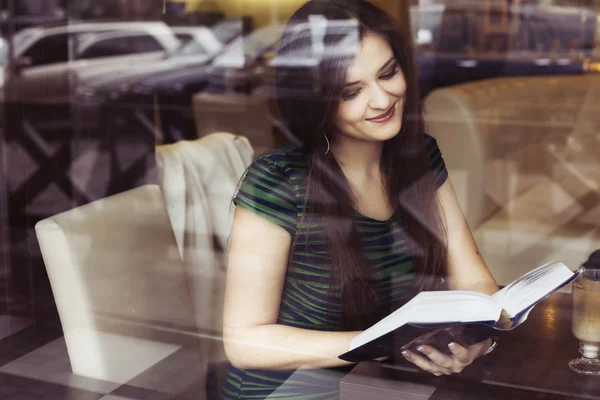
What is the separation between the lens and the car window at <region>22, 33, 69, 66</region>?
93.1 inches

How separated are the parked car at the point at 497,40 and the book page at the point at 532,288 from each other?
208cm

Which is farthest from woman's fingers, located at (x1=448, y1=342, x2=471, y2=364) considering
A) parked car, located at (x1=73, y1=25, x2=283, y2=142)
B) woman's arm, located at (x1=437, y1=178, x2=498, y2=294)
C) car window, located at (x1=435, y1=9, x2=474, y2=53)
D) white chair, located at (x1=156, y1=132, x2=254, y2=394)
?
car window, located at (x1=435, y1=9, x2=474, y2=53)

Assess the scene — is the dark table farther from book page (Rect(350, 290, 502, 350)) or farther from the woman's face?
the woman's face

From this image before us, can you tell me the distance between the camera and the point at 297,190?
105 centimetres

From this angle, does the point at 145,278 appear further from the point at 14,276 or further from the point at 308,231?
the point at 14,276

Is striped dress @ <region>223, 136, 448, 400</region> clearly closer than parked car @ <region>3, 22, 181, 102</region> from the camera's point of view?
Yes

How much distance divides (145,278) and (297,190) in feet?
0.94

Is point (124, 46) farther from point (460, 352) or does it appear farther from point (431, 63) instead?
point (460, 352)

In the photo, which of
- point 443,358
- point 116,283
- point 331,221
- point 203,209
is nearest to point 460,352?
point 443,358

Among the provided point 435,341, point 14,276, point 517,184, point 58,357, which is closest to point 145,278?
point 58,357

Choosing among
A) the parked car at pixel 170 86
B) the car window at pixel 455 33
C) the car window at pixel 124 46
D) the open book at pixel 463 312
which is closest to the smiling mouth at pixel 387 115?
the open book at pixel 463 312

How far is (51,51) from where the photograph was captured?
7.86 feet

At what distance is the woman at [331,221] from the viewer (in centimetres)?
101

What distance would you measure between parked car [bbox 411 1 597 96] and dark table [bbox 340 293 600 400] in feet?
6.73
